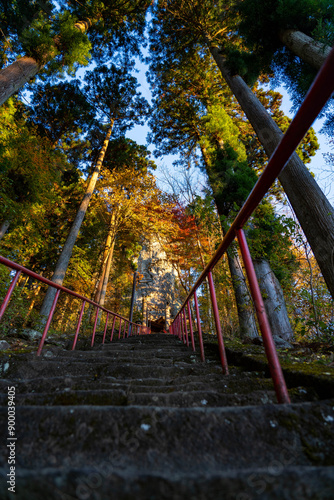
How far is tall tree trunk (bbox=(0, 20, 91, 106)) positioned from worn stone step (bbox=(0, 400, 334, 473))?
6.50 m

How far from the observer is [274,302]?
463 cm

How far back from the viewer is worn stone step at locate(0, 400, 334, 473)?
65 cm

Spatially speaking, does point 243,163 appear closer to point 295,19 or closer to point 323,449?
point 295,19

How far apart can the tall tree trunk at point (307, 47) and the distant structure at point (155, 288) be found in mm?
11731

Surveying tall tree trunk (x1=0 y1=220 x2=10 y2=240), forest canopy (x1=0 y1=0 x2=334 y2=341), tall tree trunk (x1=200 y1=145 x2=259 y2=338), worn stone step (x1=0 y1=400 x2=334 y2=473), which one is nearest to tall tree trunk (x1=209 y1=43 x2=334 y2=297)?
forest canopy (x1=0 y1=0 x2=334 y2=341)

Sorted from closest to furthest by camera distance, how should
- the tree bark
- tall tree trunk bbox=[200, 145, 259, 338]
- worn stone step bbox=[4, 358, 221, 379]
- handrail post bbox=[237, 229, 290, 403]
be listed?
1. handrail post bbox=[237, 229, 290, 403]
2. worn stone step bbox=[4, 358, 221, 379]
3. the tree bark
4. tall tree trunk bbox=[200, 145, 259, 338]

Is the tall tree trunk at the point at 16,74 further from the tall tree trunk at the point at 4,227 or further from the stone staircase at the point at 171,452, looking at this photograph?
the stone staircase at the point at 171,452

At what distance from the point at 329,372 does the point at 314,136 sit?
10.2 metres

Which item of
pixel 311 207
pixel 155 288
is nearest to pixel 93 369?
pixel 311 207

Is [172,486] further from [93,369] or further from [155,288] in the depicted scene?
[155,288]

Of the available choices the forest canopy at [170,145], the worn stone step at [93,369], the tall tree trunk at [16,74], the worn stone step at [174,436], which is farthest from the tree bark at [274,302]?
the tall tree trunk at [16,74]

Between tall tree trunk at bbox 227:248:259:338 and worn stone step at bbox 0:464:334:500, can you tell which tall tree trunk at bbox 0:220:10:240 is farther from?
worn stone step at bbox 0:464:334:500

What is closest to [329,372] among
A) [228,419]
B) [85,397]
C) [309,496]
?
[228,419]

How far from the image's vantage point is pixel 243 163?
6750mm
